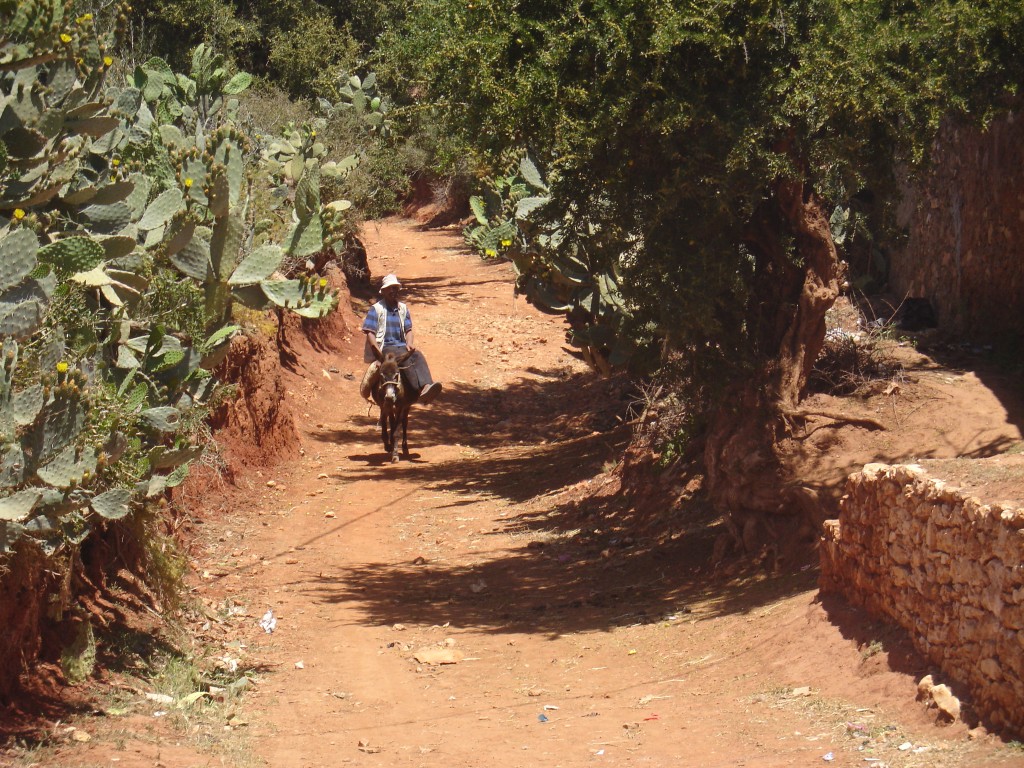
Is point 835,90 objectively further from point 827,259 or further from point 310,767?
point 310,767

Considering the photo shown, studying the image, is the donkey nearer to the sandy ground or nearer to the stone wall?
the sandy ground

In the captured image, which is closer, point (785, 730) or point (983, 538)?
point (983, 538)

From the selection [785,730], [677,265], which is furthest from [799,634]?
[677,265]

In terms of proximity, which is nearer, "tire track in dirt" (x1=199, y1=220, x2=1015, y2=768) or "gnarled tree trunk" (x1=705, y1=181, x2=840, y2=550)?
"tire track in dirt" (x1=199, y1=220, x2=1015, y2=768)

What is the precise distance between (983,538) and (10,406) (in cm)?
414

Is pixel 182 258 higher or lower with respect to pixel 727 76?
lower

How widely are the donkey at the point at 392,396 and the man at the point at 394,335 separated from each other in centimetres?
8

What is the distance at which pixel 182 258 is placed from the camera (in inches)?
276

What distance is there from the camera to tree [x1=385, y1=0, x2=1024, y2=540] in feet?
24.5

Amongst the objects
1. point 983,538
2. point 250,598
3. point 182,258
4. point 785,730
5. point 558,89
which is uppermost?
point 558,89

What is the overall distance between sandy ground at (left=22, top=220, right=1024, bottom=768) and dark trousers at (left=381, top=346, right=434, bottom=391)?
3.40ft

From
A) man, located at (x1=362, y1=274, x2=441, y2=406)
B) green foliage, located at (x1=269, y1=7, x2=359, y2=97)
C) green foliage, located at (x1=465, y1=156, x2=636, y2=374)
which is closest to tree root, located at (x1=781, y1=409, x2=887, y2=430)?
green foliage, located at (x1=465, y1=156, x2=636, y2=374)

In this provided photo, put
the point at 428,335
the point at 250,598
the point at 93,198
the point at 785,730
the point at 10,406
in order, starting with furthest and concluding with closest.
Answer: the point at 428,335 → the point at 250,598 → the point at 93,198 → the point at 785,730 → the point at 10,406

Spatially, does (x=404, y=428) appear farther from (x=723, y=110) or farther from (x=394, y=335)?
(x=723, y=110)
